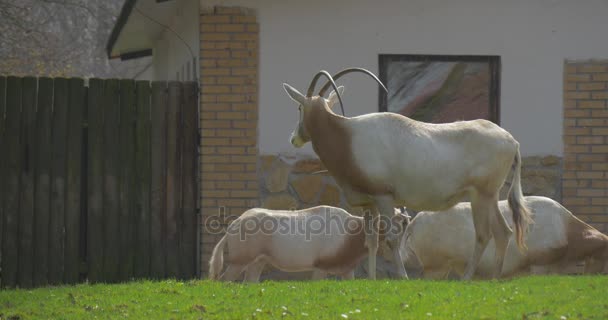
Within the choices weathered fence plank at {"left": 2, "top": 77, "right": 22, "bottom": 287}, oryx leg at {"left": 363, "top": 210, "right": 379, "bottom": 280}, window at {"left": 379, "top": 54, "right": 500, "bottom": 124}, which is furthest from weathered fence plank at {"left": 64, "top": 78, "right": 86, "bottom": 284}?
oryx leg at {"left": 363, "top": 210, "right": 379, "bottom": 280}

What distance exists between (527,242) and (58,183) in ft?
16.1

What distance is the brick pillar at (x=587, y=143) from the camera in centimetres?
1175

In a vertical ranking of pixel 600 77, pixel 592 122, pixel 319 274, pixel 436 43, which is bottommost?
pixel 319 274

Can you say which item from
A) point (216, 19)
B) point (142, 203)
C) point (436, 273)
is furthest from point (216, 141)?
point (436, 273)

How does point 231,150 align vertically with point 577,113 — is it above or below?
below

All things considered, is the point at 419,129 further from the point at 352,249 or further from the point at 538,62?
the point at 538,62

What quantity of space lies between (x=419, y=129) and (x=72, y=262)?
417 cm

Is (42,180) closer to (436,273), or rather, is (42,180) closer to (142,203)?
(142,203)

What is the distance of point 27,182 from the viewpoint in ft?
37.0

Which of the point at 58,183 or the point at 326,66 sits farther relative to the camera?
the point at 326,66

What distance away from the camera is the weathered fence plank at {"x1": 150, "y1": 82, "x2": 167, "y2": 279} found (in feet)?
37.7

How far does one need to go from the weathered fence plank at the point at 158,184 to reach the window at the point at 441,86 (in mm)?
2420

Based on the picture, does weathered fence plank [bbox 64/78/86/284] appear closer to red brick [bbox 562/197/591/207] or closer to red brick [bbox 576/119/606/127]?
red brick [bbox 562/197/591/207]

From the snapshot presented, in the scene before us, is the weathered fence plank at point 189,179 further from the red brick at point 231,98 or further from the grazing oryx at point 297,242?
the grazing oryx at point 297,242
